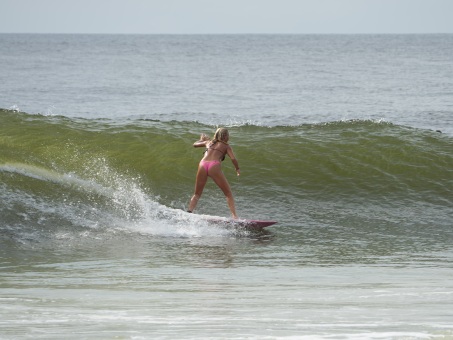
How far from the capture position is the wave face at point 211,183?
14.4 metres

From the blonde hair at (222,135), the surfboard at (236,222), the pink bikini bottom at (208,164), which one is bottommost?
the surfboard at (236,222)

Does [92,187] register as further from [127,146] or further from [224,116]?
[224,116]

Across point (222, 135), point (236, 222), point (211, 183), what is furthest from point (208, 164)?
point (211, 183)

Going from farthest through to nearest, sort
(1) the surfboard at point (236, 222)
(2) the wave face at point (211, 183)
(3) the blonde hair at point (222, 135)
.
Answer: (2) the wave face at point (211, 183) < (3) the blonde hair at point (222, 135) < (1) the surfboard at point (236, 222)

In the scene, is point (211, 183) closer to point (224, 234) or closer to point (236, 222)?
point (236, 222)

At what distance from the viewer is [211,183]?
1638cm

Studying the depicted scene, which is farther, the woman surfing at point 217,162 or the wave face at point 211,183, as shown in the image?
the wave face at point 211,183

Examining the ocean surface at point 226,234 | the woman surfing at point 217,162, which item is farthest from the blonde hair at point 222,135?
the ocean surface at point 226,234

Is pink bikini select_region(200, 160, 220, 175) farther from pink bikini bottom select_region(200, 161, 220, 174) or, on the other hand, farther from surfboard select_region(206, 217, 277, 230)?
surfboard select_region(206, 217, 277, 230)

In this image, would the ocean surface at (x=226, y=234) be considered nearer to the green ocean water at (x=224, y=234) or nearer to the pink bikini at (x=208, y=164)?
the green ocean water at (x=224, y=234)

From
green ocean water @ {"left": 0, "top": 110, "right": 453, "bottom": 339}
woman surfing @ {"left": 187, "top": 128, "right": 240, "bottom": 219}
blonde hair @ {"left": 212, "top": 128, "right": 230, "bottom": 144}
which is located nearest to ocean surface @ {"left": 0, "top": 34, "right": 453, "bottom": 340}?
green ocean water @ {"left": 0, "top": 110, "right": 453, "bottom": 339}

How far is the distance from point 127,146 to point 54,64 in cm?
6092

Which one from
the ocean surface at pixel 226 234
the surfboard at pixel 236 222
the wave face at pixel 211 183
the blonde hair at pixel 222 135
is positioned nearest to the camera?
the ocean surface at pixel 226 234

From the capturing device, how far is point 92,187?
628 inches
